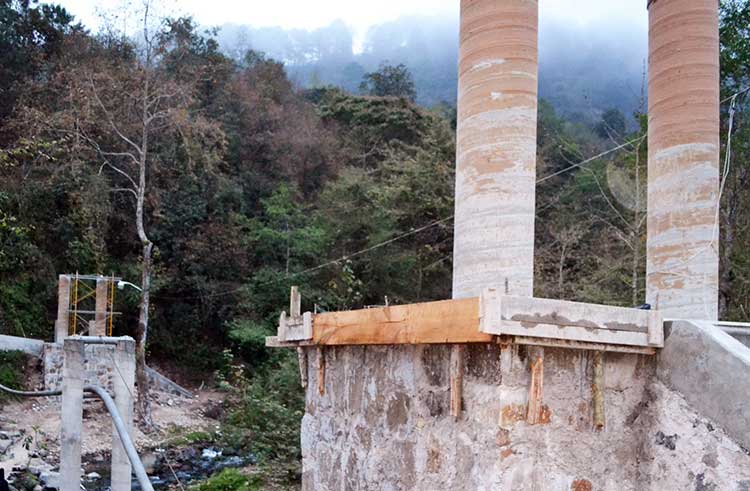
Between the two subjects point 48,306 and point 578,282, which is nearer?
point 578,282

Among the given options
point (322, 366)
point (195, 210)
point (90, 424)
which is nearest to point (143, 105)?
point (195, 210)

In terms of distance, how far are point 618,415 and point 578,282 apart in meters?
12.2

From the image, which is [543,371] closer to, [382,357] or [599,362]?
[599,362]

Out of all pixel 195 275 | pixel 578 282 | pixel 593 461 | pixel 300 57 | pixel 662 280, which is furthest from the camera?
pixel 300 57

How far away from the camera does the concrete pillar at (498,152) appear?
3.84 m

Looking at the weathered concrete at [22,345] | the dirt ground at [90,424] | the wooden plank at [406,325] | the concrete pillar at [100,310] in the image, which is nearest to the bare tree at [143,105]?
the dirt ground at [90,424]

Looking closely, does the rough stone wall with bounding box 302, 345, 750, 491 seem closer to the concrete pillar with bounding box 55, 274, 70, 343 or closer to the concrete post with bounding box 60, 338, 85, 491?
the concrete post with bounding box 60, 338, 85, 491

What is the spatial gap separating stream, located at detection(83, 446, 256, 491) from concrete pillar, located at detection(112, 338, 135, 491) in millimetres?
5634

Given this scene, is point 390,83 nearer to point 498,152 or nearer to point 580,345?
point 498,152

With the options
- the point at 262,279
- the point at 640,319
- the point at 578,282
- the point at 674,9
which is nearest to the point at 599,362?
the point at 640,319

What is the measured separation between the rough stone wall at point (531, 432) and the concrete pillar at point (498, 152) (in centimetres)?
71

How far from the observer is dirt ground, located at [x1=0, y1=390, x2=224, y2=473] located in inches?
544

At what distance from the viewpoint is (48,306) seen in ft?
65.7

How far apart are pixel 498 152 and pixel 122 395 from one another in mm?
4777
